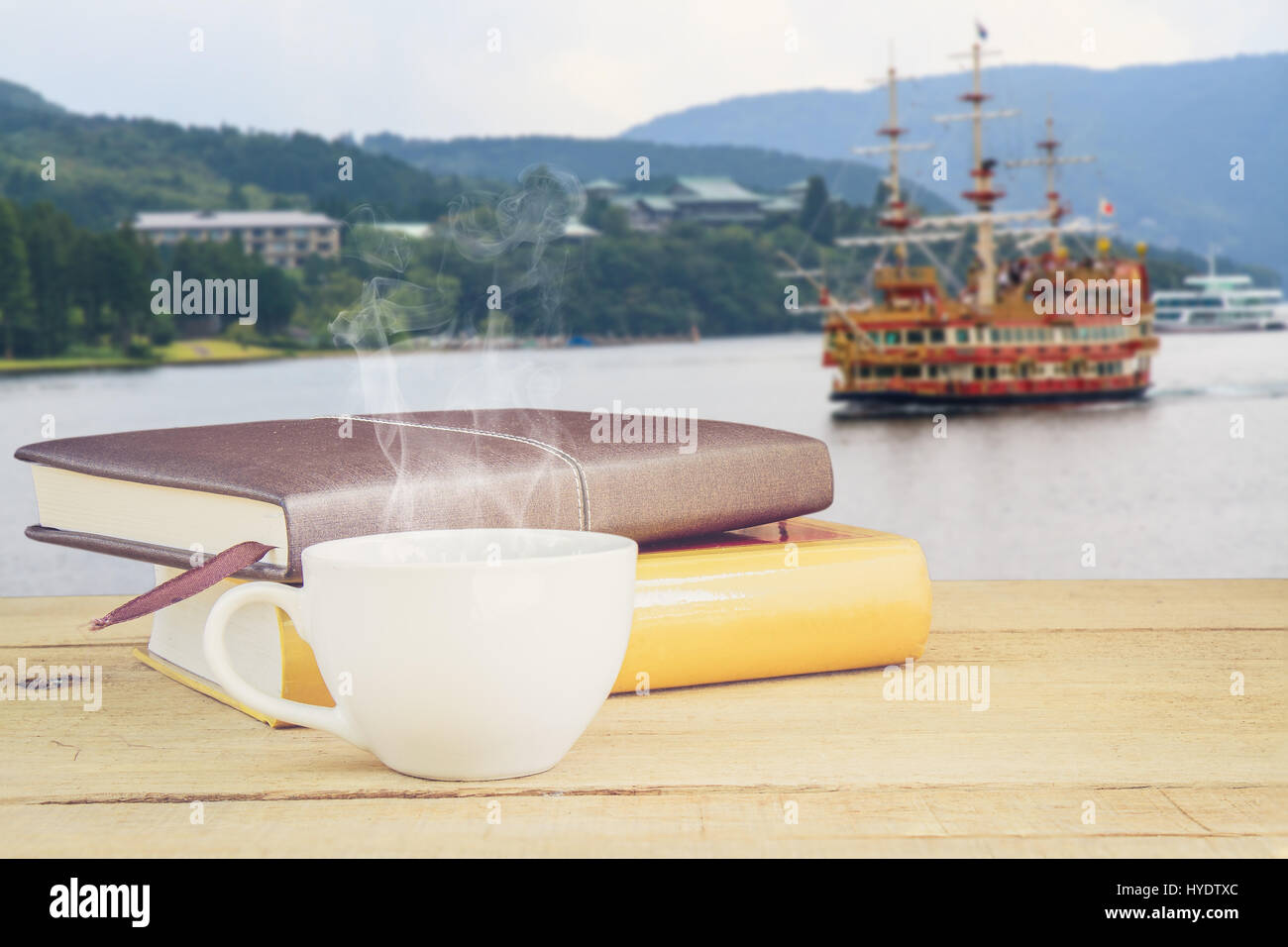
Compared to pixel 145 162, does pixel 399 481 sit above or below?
below

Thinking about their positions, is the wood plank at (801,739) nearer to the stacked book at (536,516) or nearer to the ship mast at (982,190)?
the stacked book at (536,516)

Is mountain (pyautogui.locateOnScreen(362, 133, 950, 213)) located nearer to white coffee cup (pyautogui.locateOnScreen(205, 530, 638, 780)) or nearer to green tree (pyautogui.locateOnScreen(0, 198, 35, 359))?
green tree (pyautogui.locateOnScreen(0, 198, 35, 359))

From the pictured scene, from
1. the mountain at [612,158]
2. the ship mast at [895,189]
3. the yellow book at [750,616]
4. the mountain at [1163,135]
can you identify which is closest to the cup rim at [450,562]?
the yellow book at [750,616]

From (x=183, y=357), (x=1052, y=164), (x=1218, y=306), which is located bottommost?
(x=183, y=357)

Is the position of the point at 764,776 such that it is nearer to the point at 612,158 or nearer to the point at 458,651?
the point at 458,651

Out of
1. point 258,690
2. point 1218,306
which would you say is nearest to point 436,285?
point 258,690

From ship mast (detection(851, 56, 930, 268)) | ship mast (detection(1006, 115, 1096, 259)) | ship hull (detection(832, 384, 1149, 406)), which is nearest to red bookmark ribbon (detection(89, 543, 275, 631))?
ship mast (detection(1006, 115, 1096, 259))

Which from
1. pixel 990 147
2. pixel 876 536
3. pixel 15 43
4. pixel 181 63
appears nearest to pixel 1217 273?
pixel 990 147

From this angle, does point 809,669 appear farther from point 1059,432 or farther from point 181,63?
point 1059,432
